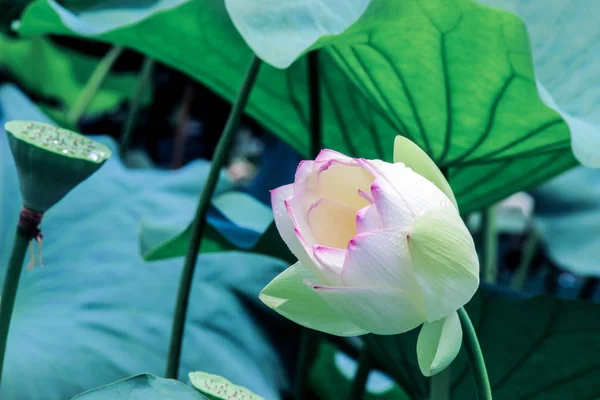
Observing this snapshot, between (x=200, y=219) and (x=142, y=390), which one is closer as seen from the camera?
(x=142, y=390)

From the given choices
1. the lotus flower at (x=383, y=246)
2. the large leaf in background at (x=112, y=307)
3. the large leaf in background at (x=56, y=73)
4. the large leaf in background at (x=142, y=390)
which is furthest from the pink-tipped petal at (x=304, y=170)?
the large leaf in background at (x=56, y=73)

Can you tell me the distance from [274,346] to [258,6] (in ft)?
1.26

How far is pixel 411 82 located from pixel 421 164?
0.19 metres

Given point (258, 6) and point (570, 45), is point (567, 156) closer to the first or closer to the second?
point (570, 45)

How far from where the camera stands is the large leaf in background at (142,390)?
0.28 metres

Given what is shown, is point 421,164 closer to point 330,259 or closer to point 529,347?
point 330,259

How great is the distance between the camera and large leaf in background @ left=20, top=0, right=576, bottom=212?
1.23 feet

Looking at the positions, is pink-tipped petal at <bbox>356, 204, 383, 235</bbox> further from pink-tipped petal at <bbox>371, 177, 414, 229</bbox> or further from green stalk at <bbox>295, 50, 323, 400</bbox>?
green stalk at <bbox>295, 50, 323, 400</bbox>

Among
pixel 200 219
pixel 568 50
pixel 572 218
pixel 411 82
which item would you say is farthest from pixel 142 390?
pixel 572 218

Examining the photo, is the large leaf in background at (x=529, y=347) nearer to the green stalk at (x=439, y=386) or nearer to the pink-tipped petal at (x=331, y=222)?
the green stalk at (x=439, y=386)

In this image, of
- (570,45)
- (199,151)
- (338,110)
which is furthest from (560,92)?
(199,151)

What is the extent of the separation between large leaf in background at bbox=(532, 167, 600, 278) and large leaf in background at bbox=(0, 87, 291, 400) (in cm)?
32

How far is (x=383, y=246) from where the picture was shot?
0.21 m

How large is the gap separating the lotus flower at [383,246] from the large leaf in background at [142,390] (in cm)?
9
